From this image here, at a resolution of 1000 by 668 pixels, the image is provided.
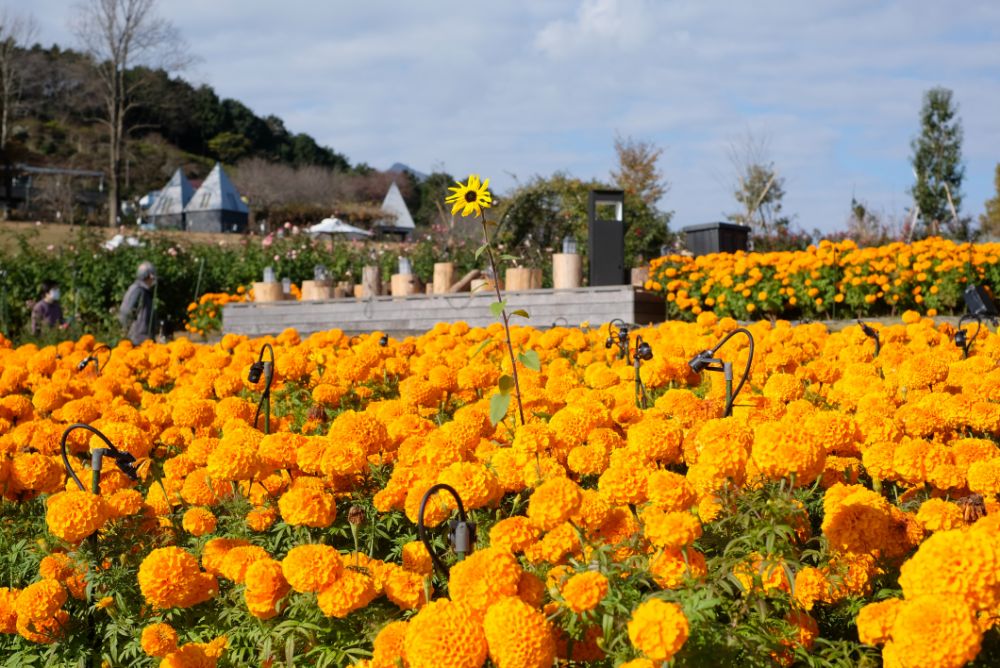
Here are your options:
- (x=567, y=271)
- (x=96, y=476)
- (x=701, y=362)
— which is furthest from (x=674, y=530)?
(x=567, y=271)

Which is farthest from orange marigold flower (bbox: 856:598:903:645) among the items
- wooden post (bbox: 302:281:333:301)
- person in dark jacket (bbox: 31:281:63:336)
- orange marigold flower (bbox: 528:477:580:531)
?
wooden post (bbox: 302:281:333:301)

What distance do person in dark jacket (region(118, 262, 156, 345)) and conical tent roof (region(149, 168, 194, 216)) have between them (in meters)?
38.5

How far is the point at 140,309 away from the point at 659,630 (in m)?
10.4

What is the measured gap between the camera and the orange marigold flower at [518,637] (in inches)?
56.4

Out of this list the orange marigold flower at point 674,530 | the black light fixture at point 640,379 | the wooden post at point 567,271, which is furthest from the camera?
the wooden post at point 567,271

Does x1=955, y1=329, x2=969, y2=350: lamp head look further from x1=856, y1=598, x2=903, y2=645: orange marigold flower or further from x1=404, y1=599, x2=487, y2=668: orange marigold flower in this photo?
x1=404, y1=599, x2=487, y2=668: orange marigold flower

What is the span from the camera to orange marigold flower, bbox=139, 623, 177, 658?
1.88 meters

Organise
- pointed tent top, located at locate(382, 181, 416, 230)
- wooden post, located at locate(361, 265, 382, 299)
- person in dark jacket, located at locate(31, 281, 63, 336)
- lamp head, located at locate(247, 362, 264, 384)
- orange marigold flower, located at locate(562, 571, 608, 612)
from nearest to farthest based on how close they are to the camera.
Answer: orange marigold flower, located at locate(562, 571, 608, 612), lamp head, located at locate(247, 362, 264, 384), person in dark jacket, located at locate(31, 281, 63, 336), wooden post, located at locate(361, 265, 382, 299), pointed tent top, located at locate(382, 181, 416, 230)

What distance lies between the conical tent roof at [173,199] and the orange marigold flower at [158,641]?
158 ft

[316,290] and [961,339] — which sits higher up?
[316,290]

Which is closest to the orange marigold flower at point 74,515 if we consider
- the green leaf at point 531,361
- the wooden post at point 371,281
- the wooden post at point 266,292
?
the green leaf at point 531,361

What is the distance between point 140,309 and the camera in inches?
426

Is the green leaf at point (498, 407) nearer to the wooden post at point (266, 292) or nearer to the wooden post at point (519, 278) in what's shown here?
the wooden post at point (519, 278)

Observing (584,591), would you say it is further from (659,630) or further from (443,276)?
(443,276)
